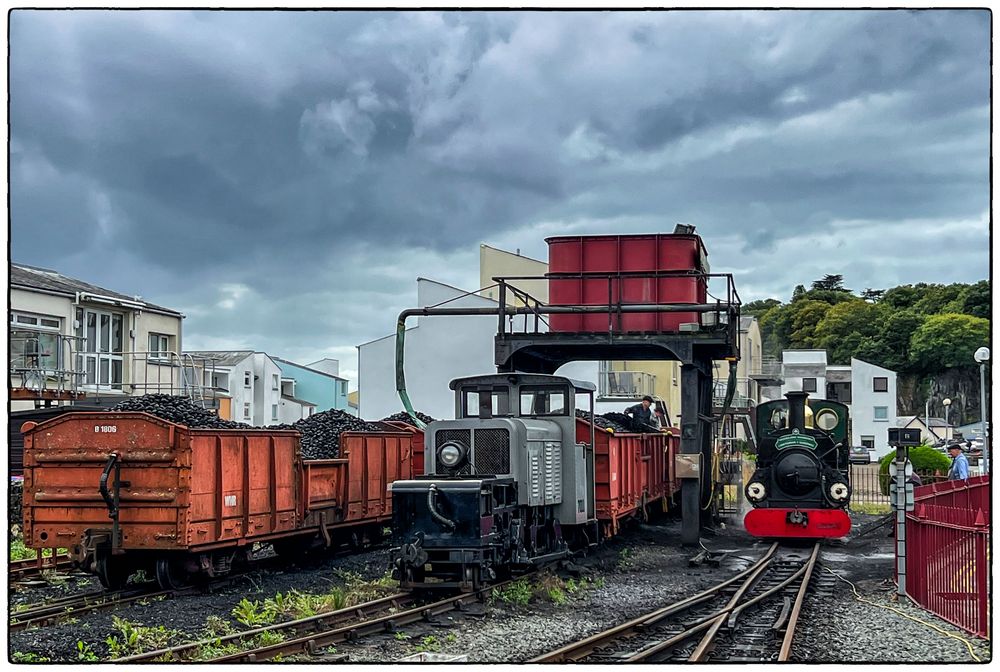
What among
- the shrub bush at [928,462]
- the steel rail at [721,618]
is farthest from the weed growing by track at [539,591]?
the shrub bush at [928,462]

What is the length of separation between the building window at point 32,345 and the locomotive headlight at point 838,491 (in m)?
17.4

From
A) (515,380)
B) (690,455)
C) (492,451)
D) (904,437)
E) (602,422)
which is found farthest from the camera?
(602,422)

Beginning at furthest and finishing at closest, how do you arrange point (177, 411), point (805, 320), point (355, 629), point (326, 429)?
point (805, 320), point (326, 429), point (177, 411), point (355, 629)

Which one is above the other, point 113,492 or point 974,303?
point 974,303

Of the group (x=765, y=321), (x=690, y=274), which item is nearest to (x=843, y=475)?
(x=690, y=274)

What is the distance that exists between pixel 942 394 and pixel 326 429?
52542 millimetres

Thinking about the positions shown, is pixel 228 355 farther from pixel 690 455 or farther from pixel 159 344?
pixel 690 455

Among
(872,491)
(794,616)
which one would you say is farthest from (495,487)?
(872,491)

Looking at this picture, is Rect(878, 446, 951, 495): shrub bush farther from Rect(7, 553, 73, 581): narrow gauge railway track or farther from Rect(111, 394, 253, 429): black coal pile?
Rect(7, 553, 73, 581): narrow gauge railway track

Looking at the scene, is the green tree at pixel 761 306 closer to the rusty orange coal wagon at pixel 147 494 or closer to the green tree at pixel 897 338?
the green tree at pixel 897 338

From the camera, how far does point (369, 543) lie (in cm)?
1961

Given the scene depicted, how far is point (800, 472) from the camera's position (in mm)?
20766

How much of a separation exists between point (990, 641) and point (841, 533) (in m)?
10.3

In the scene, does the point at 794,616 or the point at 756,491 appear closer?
the point at 794,616
